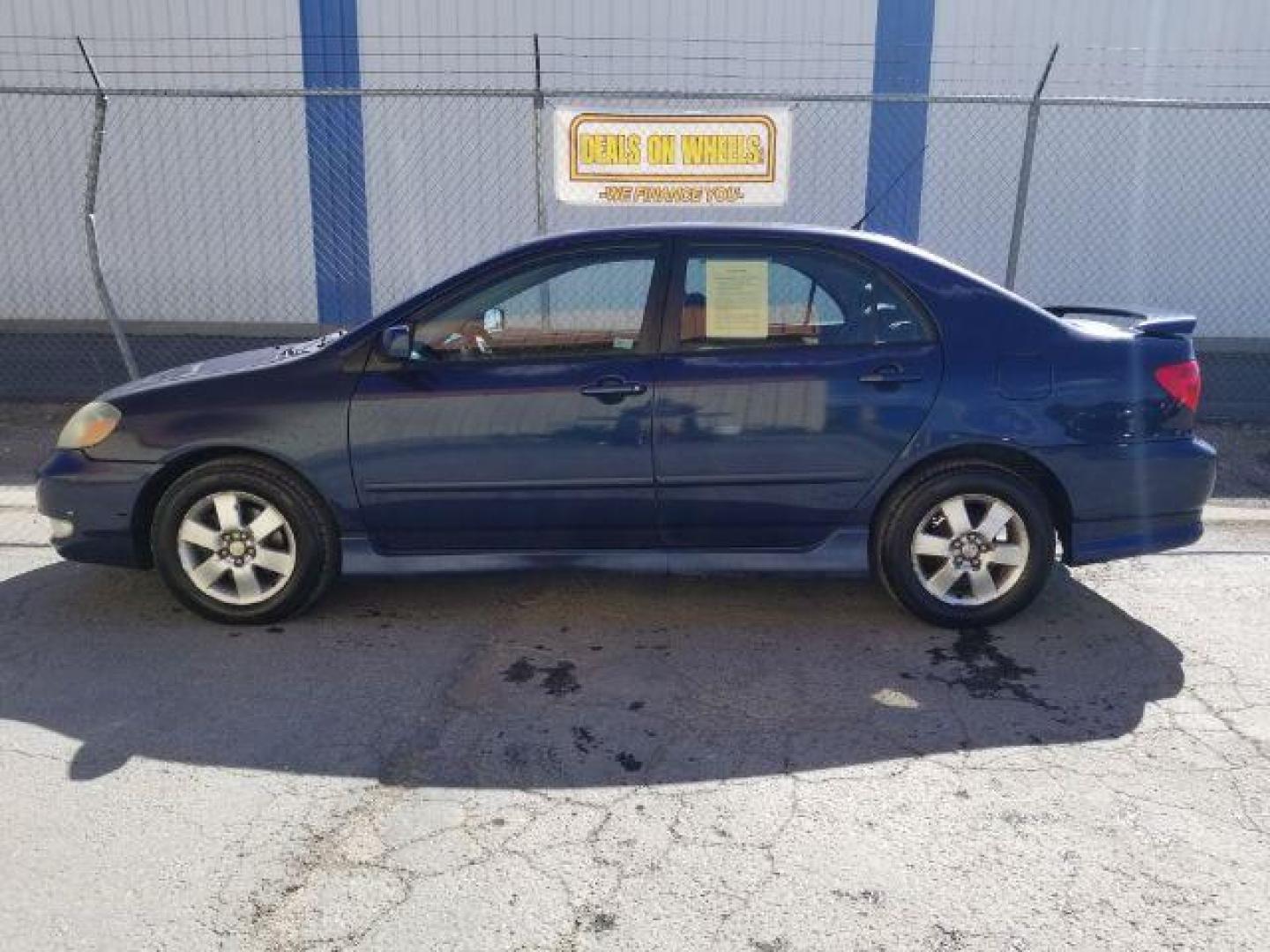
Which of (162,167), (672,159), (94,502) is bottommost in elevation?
(94,502)

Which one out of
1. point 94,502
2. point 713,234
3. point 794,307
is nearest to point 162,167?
point 94,502

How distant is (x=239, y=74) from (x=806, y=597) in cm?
760

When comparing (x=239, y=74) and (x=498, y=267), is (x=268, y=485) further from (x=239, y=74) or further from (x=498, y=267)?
(x=239, y=74)

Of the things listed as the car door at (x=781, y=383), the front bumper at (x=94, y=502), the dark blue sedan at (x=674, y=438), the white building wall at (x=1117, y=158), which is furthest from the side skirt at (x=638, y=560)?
the white building wall at (x=1117, y=158)

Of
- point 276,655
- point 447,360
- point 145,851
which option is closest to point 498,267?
point 447,360

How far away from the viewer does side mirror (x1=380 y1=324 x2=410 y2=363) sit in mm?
4285

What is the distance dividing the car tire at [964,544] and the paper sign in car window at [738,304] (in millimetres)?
890

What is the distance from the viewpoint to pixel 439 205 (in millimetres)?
9656

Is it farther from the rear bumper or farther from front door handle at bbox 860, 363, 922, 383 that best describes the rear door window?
the rear bumper

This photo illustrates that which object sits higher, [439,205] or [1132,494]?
[439,205]

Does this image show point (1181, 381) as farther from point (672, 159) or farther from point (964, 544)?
point (672, 159)

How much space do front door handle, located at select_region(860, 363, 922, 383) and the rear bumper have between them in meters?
0.60

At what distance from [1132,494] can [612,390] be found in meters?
2.11

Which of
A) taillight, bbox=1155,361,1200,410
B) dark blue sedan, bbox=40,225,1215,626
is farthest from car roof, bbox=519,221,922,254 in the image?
taillight, bbox=1155,361,1200,410
